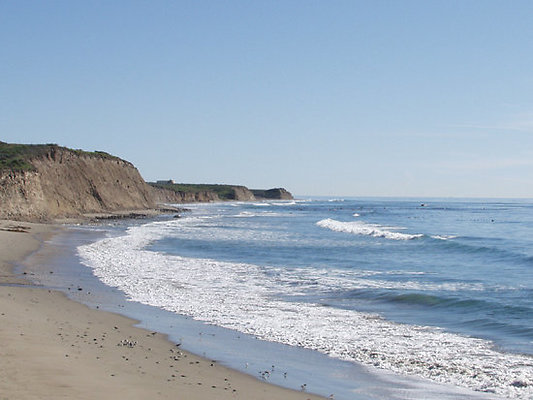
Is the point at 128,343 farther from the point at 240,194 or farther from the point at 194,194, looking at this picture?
the point at 240,194

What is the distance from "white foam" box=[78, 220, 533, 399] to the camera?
9094 mm

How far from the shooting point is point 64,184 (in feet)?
199

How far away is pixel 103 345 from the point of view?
9719 mm

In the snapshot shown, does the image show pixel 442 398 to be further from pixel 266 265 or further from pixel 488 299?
pixel 266 265

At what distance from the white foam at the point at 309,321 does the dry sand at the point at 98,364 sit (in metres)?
2.33

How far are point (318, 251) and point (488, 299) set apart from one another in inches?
609

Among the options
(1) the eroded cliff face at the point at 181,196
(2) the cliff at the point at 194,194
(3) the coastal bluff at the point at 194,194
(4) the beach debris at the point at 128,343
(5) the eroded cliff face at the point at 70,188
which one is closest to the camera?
(4) the beach debris at the point at 128,343

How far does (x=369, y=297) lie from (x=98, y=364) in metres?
9.67

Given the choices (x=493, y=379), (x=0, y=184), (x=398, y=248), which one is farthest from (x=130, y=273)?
(x=0, y=184)

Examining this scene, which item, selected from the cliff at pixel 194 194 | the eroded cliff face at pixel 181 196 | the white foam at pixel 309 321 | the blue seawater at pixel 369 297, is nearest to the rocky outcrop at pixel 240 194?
the cliff at pixel 194 194

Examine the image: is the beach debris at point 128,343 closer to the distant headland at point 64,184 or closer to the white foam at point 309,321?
the white foam at point 309,321

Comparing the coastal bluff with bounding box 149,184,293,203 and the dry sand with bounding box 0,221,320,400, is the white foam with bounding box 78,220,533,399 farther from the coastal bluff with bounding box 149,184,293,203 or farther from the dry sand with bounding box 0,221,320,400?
the coastal bluff with bounding box 149,184,293,203

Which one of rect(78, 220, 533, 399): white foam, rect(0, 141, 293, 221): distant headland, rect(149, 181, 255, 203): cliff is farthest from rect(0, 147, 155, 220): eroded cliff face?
rect(149, 181, 255, 203): cliff

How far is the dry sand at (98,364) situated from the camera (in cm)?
702
